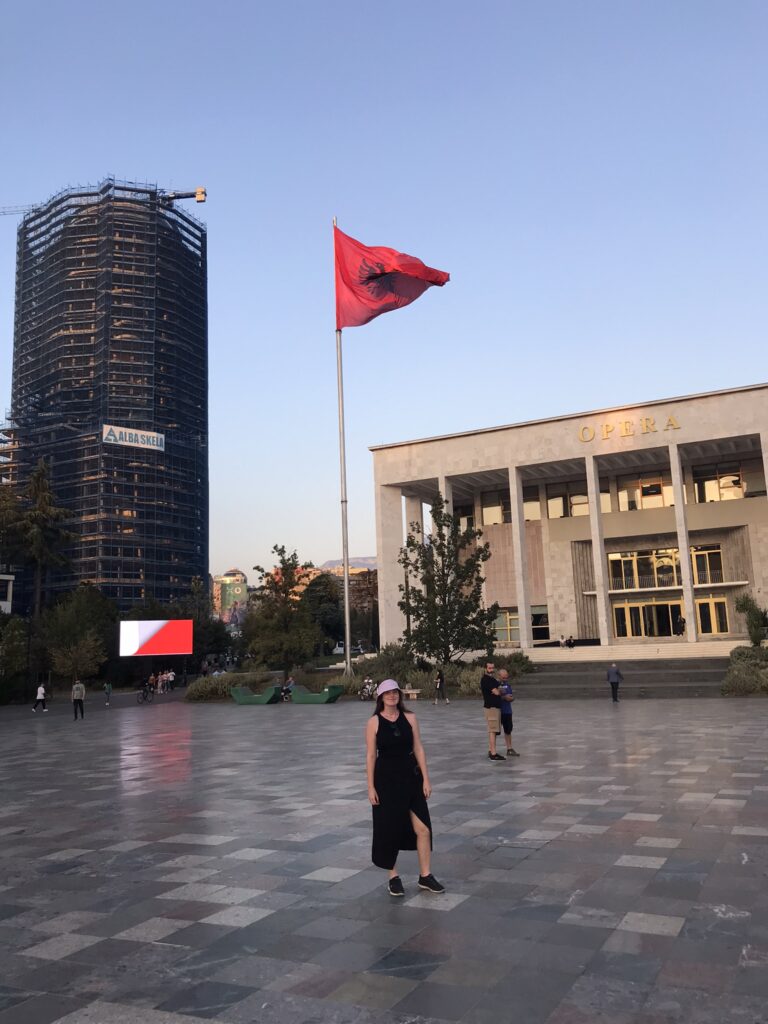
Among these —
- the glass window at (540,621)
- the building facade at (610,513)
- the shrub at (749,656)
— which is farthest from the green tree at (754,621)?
the glass window at (540,621)

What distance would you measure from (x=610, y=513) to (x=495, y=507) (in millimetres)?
7690

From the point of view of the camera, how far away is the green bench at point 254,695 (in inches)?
1368

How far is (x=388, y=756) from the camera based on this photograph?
6.11 metres

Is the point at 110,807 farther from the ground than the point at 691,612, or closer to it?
closer to it

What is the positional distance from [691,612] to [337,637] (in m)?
72.1

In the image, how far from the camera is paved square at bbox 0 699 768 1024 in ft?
13.6

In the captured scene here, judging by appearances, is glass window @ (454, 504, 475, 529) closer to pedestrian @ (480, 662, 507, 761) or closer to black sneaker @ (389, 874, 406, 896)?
pedestrian @ (480, 662, 507, 761)

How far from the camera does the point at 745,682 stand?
27.1 metres

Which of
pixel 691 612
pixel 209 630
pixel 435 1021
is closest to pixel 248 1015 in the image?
pixel 435 1021

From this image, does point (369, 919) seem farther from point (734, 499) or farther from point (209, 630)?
point (209, 630)

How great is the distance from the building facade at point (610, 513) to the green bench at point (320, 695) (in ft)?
43.8

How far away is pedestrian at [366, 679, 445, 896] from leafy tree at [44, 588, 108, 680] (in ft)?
164

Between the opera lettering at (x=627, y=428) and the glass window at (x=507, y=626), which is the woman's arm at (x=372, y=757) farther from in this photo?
the glass window at (x=507, y=626)

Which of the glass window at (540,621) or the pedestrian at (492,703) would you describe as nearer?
the pedestrian at (492,703)
